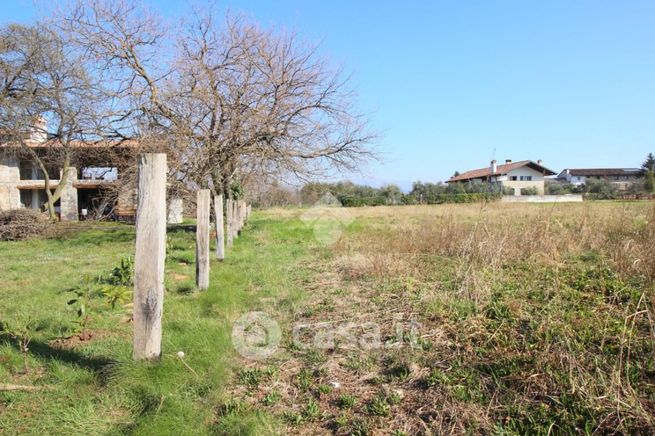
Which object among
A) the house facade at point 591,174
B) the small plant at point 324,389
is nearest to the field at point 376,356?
the small plant at point 324,389

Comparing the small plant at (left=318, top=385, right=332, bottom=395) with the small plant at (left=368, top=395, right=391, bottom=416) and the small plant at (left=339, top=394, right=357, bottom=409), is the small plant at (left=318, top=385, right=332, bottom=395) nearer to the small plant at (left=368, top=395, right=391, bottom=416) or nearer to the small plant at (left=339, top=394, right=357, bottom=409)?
the small plant at (left=339, top=394, right=357, bottom=409)

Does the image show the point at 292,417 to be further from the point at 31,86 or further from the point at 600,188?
the point at 600,188

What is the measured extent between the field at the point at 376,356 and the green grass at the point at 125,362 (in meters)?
0.01

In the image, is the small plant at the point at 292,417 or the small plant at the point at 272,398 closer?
the small plant at the point at 292,417

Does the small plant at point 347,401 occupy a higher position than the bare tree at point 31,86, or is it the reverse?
the bare tree at point 31,86

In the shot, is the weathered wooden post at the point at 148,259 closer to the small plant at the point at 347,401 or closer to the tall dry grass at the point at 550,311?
the small plant at the point at 347,401

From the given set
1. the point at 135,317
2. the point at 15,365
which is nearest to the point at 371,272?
the point at 135,317

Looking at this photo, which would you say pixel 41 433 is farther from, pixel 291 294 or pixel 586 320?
pixel 586 320

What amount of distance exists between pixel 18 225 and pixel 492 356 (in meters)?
17.5

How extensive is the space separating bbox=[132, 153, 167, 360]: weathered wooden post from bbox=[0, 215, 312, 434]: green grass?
209 millimetres

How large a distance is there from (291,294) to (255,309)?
0.74 metres

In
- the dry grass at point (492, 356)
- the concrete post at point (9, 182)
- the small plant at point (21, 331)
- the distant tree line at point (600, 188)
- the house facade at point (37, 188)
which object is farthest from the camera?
the distant tree line at point (600, 188)

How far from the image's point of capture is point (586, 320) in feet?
11.9

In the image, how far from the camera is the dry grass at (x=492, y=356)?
8.36ft
